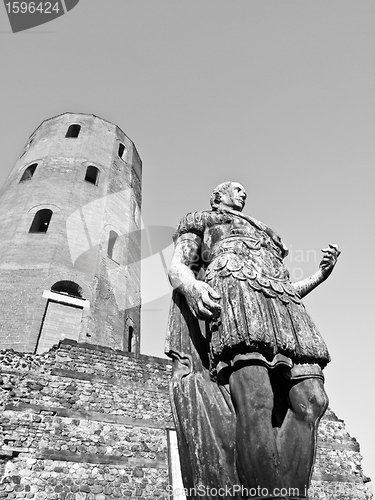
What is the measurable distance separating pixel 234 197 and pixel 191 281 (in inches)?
40.0

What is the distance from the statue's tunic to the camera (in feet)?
6.73

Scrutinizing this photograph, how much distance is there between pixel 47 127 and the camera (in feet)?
63.7

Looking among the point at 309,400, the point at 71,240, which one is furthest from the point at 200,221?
the point at 71,240

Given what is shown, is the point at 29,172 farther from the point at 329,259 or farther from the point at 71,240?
the point at 329,259

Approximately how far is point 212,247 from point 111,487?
6.24 meters

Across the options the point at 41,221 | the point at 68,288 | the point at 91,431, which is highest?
the point at 41,221

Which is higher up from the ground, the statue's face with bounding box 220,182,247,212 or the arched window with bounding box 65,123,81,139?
the arched window with bounding box 65,123,81,139

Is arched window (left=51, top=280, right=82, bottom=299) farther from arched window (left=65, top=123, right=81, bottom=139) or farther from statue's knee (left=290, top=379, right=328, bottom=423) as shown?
statue's knee (left=290, top=379, right=328, bottom=423)

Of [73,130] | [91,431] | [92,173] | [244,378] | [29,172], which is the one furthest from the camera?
[73,130]

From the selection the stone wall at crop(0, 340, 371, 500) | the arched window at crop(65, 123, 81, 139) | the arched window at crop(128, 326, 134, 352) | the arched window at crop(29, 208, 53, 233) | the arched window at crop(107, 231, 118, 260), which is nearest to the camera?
the stone wall at crop(0, 340, 371, 500)

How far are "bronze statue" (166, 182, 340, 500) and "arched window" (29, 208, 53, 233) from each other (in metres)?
13.3

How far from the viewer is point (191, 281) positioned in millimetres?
2363

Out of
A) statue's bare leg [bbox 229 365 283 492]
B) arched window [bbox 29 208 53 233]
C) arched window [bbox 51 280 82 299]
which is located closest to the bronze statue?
statue's bare leg [bbox 229 365 283 492]

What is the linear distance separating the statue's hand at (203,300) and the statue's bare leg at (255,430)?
0.33 meters
